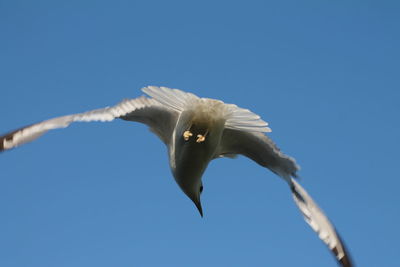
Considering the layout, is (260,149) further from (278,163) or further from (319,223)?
(319,223)

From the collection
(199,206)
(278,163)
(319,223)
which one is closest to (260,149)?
(278,163)

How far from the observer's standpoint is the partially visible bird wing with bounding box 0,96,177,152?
5086 mm

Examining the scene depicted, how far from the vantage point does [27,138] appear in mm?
5098

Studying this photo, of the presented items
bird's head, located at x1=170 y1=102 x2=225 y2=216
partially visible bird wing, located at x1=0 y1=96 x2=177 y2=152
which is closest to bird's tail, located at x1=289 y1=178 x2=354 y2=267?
bird's head, located at x1=170 y1=102 x2=225 y2=216

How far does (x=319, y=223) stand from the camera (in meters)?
6.24

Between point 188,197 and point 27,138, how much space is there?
2.46m

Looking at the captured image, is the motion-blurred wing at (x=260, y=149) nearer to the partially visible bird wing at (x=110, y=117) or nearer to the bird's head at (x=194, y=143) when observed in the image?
the bird's head at (x=194, y=143)

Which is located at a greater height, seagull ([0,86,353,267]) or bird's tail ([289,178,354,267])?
seagull ([0,86,353,267])

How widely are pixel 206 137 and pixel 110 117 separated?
1171mm

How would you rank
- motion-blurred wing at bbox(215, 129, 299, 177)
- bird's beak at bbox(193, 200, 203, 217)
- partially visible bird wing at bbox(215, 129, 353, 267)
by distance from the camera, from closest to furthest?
partially visible bird wing at bbox(215, 129, 353, 267) < motion-blurred wing at bbox(215, 129, 299, 177) < bird's beak at bbox(193, 200, 203, 217)

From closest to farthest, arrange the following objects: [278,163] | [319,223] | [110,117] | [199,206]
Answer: [110,117], [319,223], [278,163], [199,206]

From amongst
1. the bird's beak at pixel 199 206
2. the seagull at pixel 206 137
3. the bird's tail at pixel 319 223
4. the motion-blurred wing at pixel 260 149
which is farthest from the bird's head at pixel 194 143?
the bird's tail at pixel 319 223

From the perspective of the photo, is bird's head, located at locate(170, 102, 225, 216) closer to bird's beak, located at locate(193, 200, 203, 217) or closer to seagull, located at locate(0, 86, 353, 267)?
seagull, located at locate(0, 86, 353, 267)

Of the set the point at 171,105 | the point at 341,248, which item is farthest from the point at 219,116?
the point at 341,248
